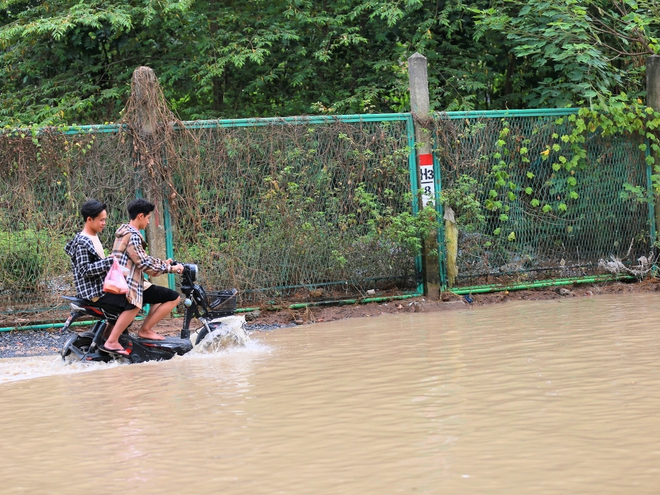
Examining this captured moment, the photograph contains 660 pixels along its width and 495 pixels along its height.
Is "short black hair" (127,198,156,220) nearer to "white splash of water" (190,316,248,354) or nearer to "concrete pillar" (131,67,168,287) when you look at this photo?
"white splash of water" (190,316,248,354)

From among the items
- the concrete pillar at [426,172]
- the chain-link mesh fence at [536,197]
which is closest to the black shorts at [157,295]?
the concrete pillar at [426,172]

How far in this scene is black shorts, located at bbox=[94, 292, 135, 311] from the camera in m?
7.14

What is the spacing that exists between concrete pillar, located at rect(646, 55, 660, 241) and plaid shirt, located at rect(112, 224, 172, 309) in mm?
7318

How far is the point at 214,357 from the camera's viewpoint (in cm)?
741

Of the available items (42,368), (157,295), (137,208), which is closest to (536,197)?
(157,295)

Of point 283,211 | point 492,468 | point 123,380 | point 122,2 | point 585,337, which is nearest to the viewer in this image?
point 492,468

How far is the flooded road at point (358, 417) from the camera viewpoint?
12.4 feet

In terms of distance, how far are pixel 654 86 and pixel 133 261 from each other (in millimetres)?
7874

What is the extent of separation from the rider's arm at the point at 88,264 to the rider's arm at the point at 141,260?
0.66ft

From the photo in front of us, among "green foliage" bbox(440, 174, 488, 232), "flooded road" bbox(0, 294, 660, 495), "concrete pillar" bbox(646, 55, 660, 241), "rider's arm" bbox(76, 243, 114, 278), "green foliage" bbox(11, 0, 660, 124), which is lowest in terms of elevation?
"flooded road" bbox(0, 294, 660, 495)

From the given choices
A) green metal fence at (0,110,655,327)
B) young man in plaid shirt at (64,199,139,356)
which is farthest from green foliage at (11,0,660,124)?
young man in plaid shirt at (64,199,139,356)

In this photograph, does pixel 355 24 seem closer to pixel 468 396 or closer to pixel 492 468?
pixel 468 396

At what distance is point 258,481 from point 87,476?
91 centimetres

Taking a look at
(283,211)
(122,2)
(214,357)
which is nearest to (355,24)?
(122,2)
